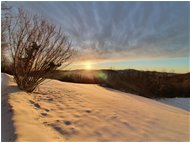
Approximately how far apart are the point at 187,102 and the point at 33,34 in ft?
42.7

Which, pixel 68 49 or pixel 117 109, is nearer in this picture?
pixel 117 109

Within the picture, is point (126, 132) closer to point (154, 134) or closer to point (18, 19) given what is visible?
point (154, 134)

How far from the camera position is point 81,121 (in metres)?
6.23

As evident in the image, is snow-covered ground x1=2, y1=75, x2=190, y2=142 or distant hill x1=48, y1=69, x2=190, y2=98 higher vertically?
distant hill x1=48, y1=69, x2=190, y2=98

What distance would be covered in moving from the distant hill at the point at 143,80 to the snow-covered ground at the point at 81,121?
10.3 metres

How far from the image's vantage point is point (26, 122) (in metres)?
5.22

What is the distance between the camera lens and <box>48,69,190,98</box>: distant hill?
1928 centimetres

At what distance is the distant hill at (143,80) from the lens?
1928cm

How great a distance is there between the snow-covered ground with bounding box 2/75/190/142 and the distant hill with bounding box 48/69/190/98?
10.3 metres

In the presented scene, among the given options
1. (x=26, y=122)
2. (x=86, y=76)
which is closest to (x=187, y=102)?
(x=86, y=76)

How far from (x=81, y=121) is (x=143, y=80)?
1488 cm

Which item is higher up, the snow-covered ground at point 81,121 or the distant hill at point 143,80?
the distant hill at point 143,80

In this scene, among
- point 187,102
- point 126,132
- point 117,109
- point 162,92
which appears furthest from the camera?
point 162,92

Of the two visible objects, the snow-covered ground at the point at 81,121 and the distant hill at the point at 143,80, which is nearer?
the snow-covered ground at the point at 81,121
